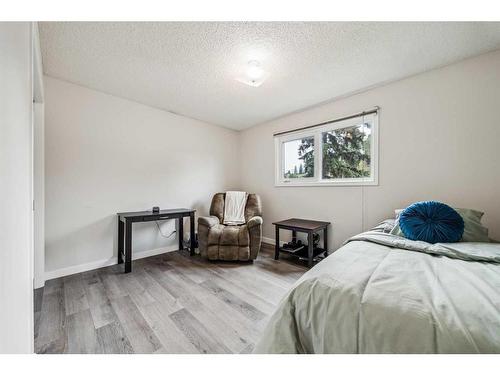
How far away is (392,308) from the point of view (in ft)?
2.21

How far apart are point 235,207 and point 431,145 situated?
2.59m

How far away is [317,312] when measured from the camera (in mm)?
797

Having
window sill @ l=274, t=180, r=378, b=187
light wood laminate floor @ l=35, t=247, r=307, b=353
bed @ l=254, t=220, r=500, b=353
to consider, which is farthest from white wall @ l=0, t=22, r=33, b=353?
window sill @ l=274, t=180, r=378, b=187

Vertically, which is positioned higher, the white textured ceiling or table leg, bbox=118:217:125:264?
the white textured ceiling

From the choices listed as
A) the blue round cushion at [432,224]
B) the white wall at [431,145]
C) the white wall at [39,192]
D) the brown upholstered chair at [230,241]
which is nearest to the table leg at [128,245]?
the white wall at [39,192]

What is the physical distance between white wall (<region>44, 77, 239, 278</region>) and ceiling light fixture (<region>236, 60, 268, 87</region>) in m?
1.61

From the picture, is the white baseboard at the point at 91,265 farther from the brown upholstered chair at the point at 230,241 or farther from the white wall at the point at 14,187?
the white wall at the point at 14,187

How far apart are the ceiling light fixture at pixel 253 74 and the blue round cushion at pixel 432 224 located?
6.01 feet

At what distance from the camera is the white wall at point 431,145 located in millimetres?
1735

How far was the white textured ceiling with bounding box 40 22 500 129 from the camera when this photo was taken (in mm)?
1467

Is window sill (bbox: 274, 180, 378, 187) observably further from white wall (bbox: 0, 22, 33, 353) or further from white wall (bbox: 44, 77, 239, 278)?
white wall (bbox: 0, 22, 33, 353)
